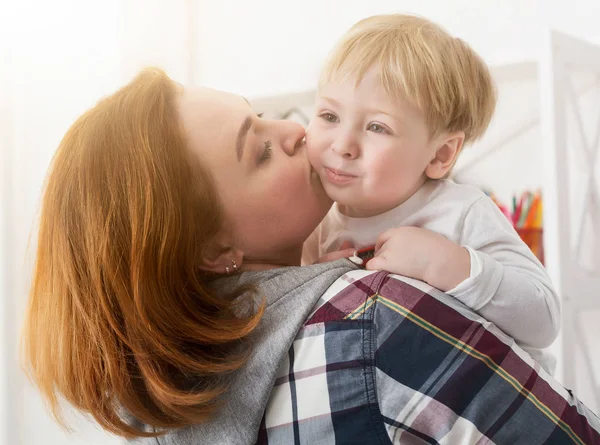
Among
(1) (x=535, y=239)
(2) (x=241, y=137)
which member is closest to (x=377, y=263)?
(2) (x=241, y=137)

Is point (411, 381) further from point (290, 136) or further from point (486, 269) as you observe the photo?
point (290, 136)

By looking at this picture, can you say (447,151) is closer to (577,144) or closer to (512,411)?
(512,411)

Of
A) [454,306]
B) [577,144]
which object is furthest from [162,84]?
[577,144]

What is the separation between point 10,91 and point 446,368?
6.10 ft

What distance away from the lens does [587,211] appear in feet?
6.73

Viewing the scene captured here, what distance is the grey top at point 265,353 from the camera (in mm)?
882

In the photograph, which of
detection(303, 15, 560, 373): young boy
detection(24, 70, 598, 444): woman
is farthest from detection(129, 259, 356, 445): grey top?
detection(303, 15, 560, 373): young boy

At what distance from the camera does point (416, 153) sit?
1044mm

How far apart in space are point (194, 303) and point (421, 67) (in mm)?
486

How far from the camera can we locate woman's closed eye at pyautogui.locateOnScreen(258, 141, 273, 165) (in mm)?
1060

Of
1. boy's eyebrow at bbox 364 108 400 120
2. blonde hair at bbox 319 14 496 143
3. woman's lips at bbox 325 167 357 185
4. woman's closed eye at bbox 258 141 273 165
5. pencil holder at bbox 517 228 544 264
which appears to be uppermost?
blonde hair at bbox 319 14 496 143

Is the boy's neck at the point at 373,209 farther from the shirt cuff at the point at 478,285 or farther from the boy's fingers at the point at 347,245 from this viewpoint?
the shirt cuff at the point at 478,285

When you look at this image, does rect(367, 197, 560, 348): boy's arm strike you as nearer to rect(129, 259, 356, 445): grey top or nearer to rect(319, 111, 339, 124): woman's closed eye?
rect(129, 259, 356, 445): grey top

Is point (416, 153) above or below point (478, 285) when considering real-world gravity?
above
